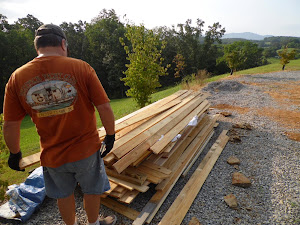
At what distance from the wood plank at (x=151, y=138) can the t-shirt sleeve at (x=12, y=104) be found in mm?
1423

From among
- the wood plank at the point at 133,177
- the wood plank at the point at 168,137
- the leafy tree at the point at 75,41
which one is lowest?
the wood plank at the point at 133,177

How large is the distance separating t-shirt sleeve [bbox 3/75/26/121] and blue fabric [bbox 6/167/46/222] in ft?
6.09

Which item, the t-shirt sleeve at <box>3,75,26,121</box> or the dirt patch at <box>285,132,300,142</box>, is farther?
the dirt patch at <box>285,132,300,142</box>

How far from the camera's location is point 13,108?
5.64 feet

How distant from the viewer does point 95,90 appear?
5.87ft

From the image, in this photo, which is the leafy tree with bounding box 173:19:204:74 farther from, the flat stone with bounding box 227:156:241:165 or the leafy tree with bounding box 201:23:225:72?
the flat stone with bounding box 227:156:241:165

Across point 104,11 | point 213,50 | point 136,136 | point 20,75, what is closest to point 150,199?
point 136,136

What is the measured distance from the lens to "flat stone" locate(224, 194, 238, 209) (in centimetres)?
296

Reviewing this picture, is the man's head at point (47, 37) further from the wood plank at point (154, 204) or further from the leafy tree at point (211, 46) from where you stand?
the leafy tree at point (211, 46)

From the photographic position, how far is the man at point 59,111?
1.64 meters

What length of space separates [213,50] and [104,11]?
892 inches

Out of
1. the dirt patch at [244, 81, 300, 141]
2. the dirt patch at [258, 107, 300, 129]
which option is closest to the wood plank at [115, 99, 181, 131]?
the dirt patch at [244, 81, 300, 141]

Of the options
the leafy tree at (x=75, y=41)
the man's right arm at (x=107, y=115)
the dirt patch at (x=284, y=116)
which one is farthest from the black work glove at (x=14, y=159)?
→ the leafy tree at (x=75, y=41)

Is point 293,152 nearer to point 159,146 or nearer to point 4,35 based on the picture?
point 159,146
